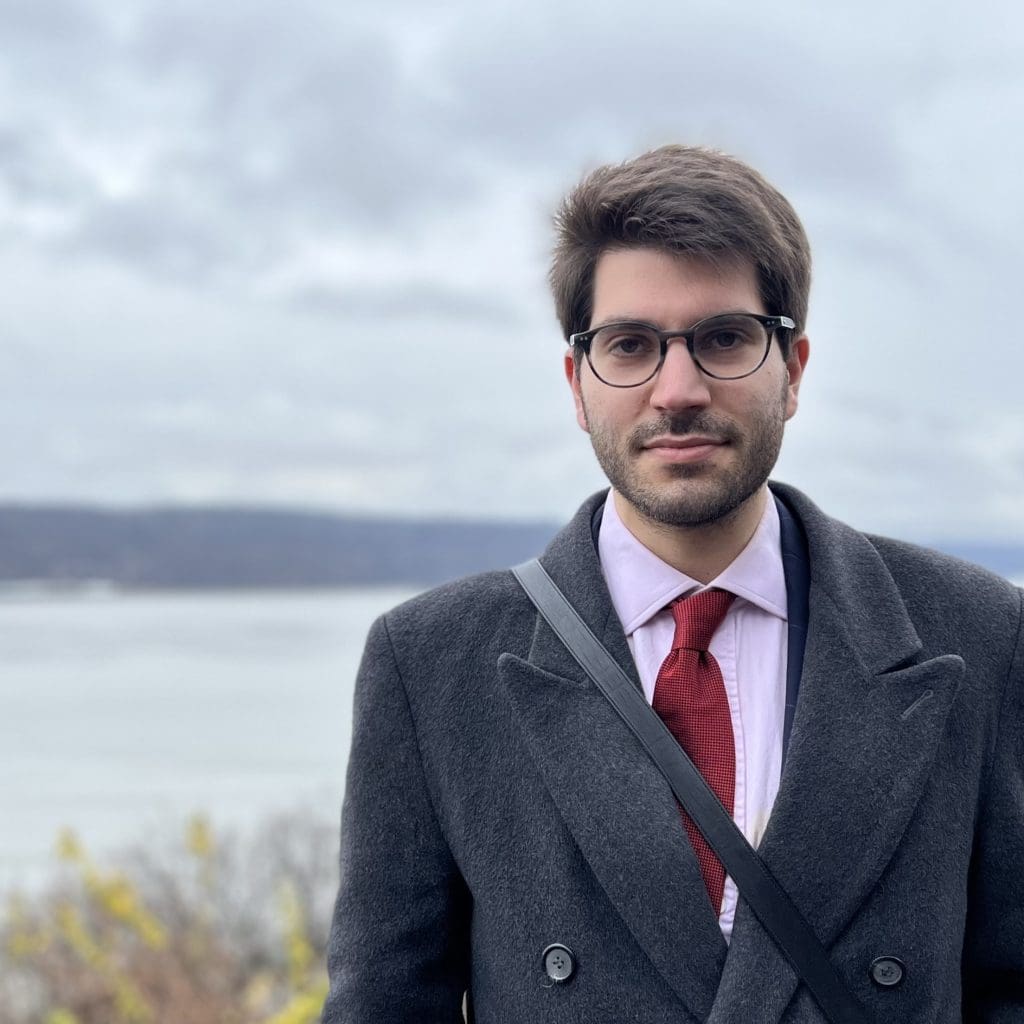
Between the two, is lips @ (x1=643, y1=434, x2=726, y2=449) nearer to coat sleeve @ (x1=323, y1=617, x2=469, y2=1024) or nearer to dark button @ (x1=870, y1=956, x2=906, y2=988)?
coat sleeve @ (x1=323, y1=617, x2=469, y2=1024)

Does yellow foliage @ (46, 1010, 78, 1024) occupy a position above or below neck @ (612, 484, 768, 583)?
below

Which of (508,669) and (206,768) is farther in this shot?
(206,768)

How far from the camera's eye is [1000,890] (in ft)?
7.53

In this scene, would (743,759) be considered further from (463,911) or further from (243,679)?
(243,679)

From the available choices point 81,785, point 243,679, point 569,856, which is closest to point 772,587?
point 569,856

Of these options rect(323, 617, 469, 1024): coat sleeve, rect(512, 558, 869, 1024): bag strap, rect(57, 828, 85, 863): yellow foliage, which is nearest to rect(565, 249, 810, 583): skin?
rect(512, 558, 869, 1024): bag strap

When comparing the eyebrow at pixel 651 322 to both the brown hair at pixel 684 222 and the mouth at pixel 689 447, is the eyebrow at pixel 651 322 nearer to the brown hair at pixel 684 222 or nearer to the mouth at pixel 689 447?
the brown hair at pixel 684 222

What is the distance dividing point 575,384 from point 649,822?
808 mm

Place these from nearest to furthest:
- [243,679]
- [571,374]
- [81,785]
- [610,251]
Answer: [610,251] → [571,374] → [81,785] → [243,679]

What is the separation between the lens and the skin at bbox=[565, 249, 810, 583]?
7.56 feet

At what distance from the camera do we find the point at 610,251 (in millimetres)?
2441

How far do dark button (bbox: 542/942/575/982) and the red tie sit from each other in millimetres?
252

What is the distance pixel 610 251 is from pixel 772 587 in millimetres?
651

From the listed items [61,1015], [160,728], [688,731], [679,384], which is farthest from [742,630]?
[160,728]
